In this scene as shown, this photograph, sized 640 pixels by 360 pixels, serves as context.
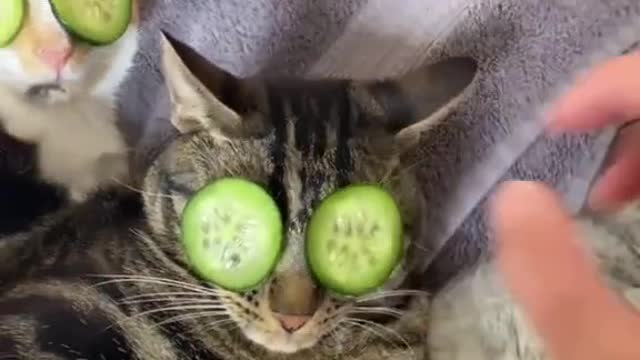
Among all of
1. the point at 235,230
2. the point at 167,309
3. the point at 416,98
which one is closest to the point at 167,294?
the point at 167,309

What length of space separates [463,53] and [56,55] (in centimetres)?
38

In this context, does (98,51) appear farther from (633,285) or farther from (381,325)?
(633,285)

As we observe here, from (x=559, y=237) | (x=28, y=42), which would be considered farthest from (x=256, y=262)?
(x=28, y=42)

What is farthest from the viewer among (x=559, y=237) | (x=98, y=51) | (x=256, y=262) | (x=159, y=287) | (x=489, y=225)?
(x=98, y=51)

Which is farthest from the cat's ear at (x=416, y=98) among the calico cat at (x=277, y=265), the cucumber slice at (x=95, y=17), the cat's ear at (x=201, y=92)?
the cucumber slice at (x=95, y=17)

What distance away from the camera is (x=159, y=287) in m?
0.92

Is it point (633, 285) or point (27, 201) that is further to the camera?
point (27, 201)

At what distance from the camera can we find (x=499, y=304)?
964mm

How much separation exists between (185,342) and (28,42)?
0.35 m

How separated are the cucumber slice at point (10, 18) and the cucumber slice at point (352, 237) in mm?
367

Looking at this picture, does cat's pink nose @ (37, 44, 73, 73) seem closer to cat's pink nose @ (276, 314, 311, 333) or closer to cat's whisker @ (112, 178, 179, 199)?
cat's whisker @ (112, 178, 179, 199)

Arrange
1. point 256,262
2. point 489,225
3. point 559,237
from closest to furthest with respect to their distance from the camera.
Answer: point 559,237 < point 256,262 < point 489,225

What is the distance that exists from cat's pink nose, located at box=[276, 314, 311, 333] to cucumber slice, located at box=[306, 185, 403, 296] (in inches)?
1.4

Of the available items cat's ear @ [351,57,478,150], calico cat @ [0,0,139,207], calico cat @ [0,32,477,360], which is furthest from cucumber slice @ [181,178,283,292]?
calico cat @ [0,0,139,207]
